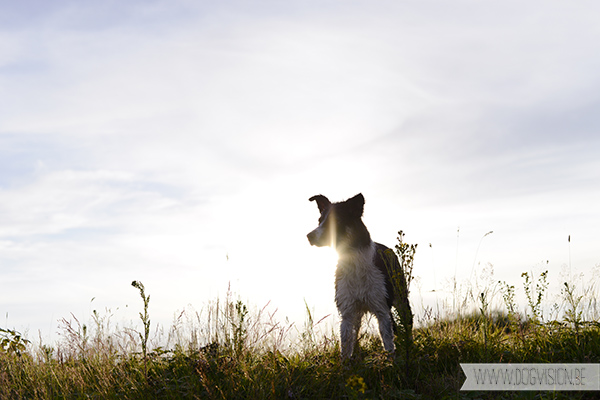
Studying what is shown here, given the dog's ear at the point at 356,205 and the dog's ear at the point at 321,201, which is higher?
the dog's ear at the point at 321,201

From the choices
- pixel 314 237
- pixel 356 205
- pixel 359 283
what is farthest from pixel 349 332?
pixel 356 205

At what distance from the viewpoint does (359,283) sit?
22.9 feet

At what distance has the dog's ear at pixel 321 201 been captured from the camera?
25.7 feet

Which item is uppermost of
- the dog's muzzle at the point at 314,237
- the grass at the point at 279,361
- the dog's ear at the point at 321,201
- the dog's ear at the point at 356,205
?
the dog's ear at the point at 321,201

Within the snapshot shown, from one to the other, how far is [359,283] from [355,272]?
0.17 metres

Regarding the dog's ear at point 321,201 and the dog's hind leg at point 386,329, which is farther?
the dog's ear at point 321,201

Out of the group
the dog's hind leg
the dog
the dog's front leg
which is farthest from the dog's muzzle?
the dog's hind leg

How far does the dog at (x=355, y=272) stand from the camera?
685 centimetres

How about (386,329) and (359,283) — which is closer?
(386,329)

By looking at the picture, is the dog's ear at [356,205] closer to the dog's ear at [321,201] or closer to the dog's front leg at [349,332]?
the dog's ear at [321,201]

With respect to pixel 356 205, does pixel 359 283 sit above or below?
below

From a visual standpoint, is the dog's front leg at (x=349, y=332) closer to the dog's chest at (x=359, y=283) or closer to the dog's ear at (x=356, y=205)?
the dog's chest at (x=359, y=283)

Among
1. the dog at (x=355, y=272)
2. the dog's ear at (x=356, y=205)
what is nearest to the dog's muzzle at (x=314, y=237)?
the dog at (x=355, y=272)

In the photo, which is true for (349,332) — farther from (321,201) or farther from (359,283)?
(321,201)
